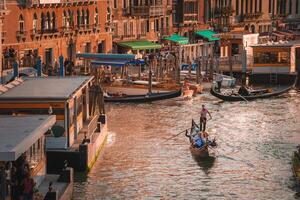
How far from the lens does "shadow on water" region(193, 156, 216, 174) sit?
24.4 meters

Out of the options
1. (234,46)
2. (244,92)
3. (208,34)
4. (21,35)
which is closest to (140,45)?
(234,46)

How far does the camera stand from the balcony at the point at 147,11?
55.6 meters

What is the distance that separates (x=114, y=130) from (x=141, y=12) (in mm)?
26124

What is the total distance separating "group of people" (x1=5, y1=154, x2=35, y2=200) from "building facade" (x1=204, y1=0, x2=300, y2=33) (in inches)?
1831

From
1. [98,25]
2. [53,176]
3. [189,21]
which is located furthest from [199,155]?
[189,21]

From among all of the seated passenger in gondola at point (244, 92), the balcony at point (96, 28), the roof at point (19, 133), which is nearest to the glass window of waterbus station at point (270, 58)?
the seated passenger in gondola at point (244, 92)

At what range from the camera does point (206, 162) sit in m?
25.1

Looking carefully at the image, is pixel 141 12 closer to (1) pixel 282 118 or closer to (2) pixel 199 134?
(1) pixel 282 118

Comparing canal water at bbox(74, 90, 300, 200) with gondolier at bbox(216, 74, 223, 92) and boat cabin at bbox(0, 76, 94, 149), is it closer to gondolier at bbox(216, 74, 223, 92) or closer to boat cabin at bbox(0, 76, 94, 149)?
boat cabin at bbox(0, 76, 94, 149)

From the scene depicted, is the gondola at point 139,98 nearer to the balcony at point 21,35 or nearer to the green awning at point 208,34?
the balcony at point 21,35

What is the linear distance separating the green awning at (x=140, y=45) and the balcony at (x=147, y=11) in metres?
1.86

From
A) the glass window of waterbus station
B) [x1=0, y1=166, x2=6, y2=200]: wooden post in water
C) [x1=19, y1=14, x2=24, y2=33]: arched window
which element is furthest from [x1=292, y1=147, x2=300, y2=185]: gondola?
[x1=19, y1=14, x2=24, y2=33]: arched window

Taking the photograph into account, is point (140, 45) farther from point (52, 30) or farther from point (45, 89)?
point (45, 89)

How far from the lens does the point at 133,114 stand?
115 feet
